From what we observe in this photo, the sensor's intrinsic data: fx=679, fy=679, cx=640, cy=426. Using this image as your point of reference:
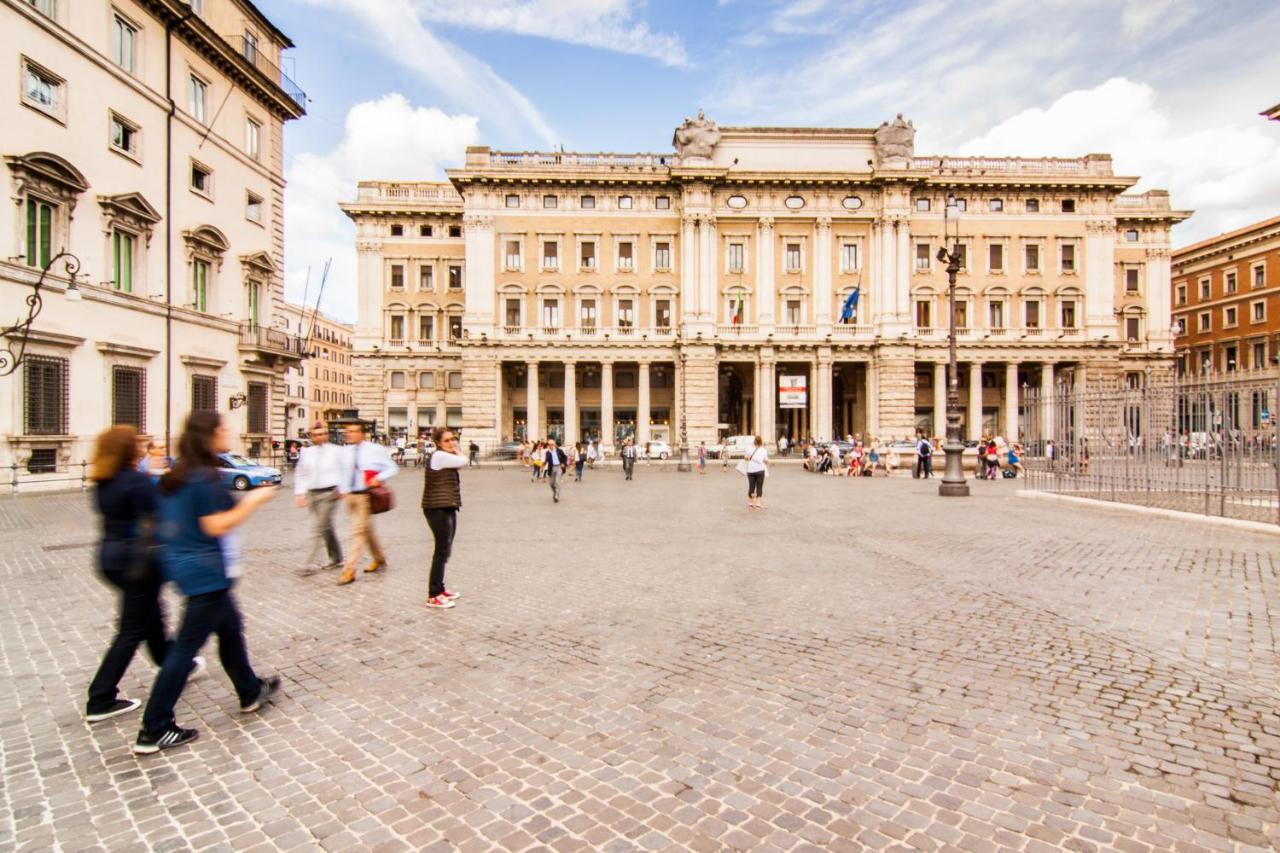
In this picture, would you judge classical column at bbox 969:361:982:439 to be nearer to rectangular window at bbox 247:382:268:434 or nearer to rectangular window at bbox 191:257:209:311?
rectangular window at bbox 247:382:268:434

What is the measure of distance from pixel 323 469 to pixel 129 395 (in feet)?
56.7

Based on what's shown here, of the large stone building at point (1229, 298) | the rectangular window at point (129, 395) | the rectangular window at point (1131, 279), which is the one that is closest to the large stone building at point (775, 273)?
the rectangular window at point (1131, 279)

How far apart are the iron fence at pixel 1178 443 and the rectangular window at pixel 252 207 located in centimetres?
2801

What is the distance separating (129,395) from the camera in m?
20.8

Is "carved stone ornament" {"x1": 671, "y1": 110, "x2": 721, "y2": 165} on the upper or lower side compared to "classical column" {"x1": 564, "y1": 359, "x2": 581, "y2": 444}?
upper

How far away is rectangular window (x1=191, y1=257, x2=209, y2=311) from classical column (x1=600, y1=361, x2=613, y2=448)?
2384cm

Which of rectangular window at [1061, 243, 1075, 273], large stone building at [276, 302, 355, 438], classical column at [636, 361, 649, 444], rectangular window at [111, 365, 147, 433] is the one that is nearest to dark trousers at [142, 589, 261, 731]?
rectangular window at [111, 365, 147, 433]

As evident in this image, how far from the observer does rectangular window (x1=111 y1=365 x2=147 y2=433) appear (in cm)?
2023

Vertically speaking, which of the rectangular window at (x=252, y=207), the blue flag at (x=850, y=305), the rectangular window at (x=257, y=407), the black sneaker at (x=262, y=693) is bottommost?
the black sneaker at (x=262, y=693)

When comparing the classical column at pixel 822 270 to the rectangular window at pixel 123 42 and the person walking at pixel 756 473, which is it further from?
the rectangular window at pixel 123 42

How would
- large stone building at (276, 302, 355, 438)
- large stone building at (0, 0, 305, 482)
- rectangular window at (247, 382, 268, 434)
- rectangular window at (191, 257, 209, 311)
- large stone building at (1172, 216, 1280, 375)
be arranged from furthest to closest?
large stone building at (276, 302, 355, 438) → large stone building at (1172, 216, 1280, 375) → rectangular window at (247, 382, 268, 434) → rectangular window at (191, 257, 209, 311) → large stone building at (0, 0, 305, 482)

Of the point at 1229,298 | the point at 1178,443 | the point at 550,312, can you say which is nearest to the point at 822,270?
the point at 550,312

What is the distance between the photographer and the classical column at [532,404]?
4441cm

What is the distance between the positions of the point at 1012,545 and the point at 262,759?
982cm
